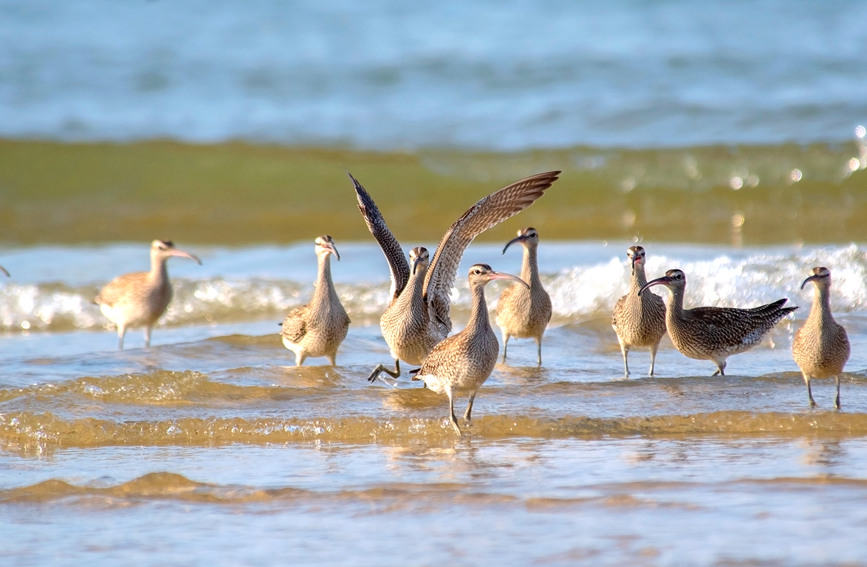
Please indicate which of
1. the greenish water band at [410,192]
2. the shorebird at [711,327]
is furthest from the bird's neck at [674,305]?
the greenish water band at [410,192]

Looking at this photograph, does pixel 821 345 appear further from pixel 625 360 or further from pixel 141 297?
pixel 141 297

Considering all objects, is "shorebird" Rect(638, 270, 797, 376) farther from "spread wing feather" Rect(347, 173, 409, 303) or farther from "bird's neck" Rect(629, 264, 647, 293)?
"spread wing feather" Rect(347, 173, 409, 303)

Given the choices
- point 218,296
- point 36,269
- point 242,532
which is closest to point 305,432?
point 242,532

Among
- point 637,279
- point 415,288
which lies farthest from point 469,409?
point 637,279

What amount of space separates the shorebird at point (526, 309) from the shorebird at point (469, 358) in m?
1.55

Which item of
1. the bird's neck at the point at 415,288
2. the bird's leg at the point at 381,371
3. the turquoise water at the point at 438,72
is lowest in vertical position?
the bird's leg at the point at 381,371

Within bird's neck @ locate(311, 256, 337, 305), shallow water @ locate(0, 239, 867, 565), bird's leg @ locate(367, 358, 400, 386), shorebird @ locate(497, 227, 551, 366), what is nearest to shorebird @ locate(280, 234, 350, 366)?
bird's neck @ locate(311, 256, 337, 305)

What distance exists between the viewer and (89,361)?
8.20m

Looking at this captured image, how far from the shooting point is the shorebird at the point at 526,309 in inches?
323

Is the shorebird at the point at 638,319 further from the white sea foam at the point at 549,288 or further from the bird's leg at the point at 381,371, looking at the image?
the white sea foam at the point at 549,288

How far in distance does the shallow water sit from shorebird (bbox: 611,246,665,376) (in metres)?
0.20

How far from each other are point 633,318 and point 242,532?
12.2ft

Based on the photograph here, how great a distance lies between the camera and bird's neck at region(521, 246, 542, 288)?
857 cm

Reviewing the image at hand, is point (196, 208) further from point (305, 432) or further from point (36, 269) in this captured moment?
point (305, 432)
